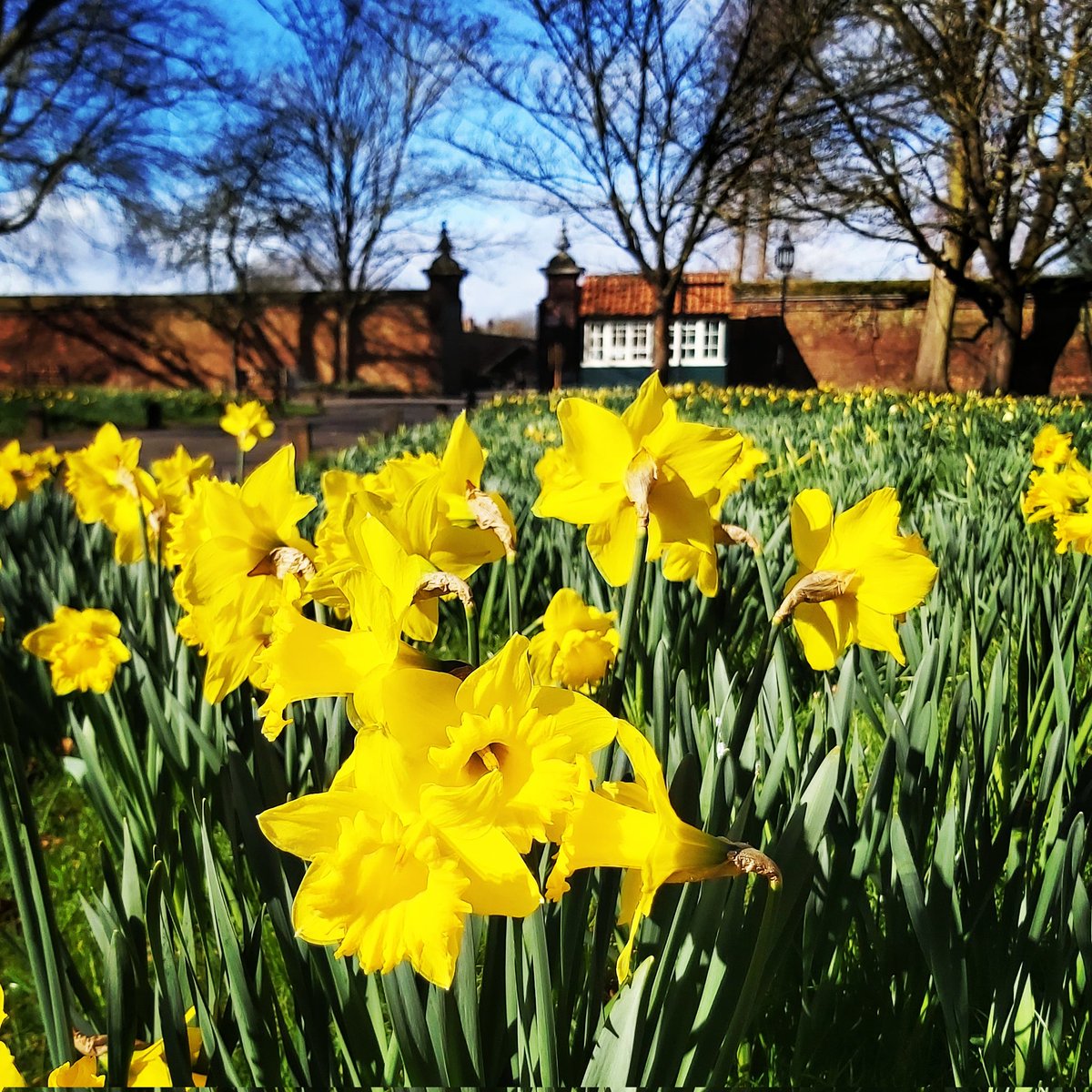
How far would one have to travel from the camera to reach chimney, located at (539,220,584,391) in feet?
83.1

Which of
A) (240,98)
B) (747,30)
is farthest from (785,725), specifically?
(747,30)

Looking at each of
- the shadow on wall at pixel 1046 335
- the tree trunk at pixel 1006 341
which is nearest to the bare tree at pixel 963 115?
the tree trunk at pixel 1006 341

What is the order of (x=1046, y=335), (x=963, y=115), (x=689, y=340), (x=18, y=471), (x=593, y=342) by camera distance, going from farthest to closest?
(x=593, y=342), (x=689, y=340), (x=1046, y=335), (x=963, y=115), (x=18, y=471)

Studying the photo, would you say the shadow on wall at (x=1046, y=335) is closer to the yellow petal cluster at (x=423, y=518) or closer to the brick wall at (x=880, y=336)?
the brick wall at (x=880, y=336)

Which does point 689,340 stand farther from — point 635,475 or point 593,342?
point 635,475

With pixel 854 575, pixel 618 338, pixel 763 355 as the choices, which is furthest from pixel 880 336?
pixel 854 575

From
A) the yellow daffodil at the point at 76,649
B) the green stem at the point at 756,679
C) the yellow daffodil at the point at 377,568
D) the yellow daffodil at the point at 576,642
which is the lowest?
the yellow daffodil at the point at 76,649

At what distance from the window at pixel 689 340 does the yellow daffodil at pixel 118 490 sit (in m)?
→ 23.9

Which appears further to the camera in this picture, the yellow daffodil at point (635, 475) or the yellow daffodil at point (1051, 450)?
the yellow daffodil at point (1051, 450)

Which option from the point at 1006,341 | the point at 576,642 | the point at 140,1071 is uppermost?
the point at 1006,341

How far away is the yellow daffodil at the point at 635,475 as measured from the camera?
0.83m

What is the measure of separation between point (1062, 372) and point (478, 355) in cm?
2093

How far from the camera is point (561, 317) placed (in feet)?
83.5

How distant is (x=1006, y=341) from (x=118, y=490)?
17089mm
